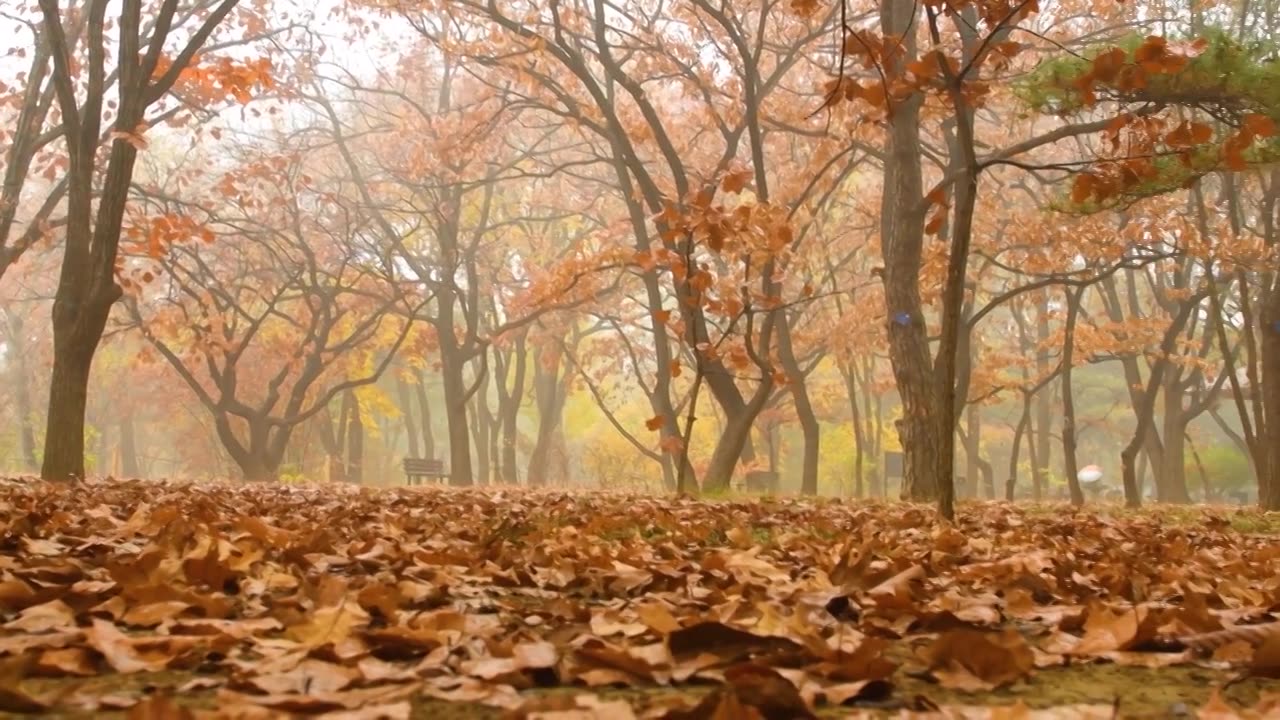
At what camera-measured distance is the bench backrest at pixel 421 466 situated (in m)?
24.7

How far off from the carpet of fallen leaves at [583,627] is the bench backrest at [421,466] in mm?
20746

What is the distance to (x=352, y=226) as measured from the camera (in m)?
24.3

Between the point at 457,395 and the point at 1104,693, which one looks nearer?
the point at 1104,693

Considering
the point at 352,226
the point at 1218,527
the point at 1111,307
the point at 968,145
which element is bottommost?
the point at 1218,527

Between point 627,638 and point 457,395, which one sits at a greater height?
point 457,395

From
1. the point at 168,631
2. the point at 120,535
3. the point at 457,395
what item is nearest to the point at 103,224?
the point at 120,535

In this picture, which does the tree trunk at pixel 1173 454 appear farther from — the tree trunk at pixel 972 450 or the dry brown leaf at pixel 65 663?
the dry brown leaf at pixel 65 663

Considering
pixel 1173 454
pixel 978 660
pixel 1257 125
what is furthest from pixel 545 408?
pixel 978 660

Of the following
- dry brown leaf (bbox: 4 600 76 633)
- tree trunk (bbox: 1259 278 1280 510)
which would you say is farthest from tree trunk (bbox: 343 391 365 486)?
dry brown leaf (bbox: 4 600 76 633)

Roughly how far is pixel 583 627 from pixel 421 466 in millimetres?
23248

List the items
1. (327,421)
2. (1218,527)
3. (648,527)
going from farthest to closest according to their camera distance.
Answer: (327,421)
(1218,527)
(648,527)

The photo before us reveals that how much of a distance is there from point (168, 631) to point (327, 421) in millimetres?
29571

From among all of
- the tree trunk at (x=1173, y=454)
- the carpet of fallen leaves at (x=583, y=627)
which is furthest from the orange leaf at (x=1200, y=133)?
the tree trunk at (x=1173, y=454)

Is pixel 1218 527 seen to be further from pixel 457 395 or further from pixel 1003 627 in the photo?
pixel 457 395
